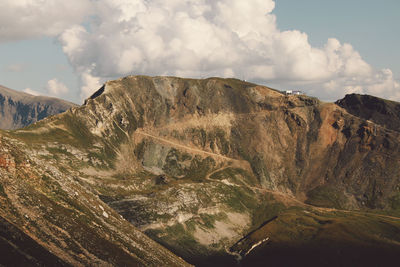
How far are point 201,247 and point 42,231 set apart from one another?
143m

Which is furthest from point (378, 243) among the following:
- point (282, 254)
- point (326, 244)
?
point (282, 254)

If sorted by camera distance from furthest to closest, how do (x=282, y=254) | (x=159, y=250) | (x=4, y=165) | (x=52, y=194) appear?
(x=282, y=254), (x=159, y=250), (x=52, y=194), (x=4, y=165)

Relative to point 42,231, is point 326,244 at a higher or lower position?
lower

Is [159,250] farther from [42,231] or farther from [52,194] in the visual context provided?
[42,231]

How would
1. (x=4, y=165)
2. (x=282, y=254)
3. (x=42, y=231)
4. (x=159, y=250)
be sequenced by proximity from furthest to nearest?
(x=282, y=254), (x=159, y=250), (x=4, y=165), (x=42, y=231)

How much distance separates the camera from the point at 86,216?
270 ft

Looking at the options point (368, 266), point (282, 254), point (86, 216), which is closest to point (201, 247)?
point (282, 254)

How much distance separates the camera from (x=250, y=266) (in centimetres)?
18388

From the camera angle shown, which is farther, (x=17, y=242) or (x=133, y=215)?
(x=133, y=215)

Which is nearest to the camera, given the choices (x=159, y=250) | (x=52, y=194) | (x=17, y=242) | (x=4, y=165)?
(x=17, y=242)

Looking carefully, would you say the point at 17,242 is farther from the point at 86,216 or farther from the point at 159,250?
the point at 159,250

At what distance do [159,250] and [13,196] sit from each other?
146ft

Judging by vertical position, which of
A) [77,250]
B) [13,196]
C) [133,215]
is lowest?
[133,215]

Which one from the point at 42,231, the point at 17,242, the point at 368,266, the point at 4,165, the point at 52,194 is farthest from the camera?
the point at 368,266
